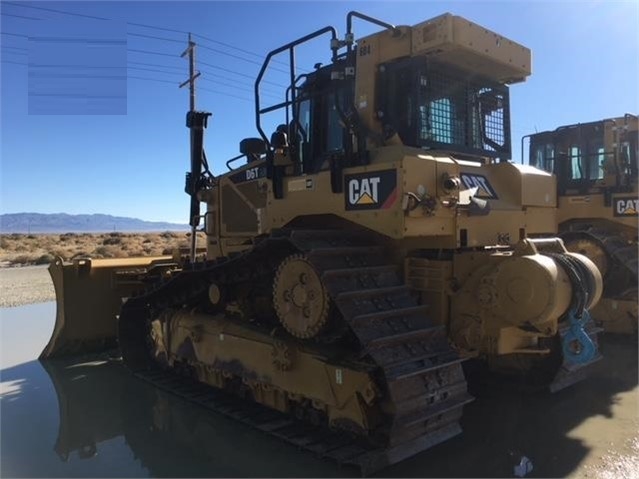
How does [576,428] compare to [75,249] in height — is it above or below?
below

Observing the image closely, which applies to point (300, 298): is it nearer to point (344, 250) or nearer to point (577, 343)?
point (344, 250)

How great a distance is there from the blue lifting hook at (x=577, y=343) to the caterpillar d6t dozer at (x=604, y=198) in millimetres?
4580

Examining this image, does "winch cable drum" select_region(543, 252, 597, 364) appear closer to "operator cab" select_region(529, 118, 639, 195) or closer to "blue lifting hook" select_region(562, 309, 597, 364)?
"blue lifting hook" select_region(562, 309, 597, 364)

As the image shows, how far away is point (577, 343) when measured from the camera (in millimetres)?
4730

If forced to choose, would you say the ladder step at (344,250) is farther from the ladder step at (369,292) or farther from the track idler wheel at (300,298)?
the ladder step at (369,292)

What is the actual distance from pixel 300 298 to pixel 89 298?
16.3 feet

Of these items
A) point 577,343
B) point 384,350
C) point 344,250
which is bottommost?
→ point 577,343

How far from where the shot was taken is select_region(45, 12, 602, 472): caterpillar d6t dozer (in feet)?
13.8

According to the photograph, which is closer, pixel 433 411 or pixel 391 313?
pixel 433 411

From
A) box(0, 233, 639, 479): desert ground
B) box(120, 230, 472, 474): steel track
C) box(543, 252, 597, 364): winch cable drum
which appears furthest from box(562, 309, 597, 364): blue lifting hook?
box(120, 230, 472, 474): steel track

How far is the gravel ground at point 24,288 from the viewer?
13.8 meters

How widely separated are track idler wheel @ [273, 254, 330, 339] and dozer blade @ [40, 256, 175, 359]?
4.01 m

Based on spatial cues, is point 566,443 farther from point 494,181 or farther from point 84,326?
point 84,326

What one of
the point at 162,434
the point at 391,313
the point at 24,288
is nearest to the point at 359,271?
the point at 391,313
